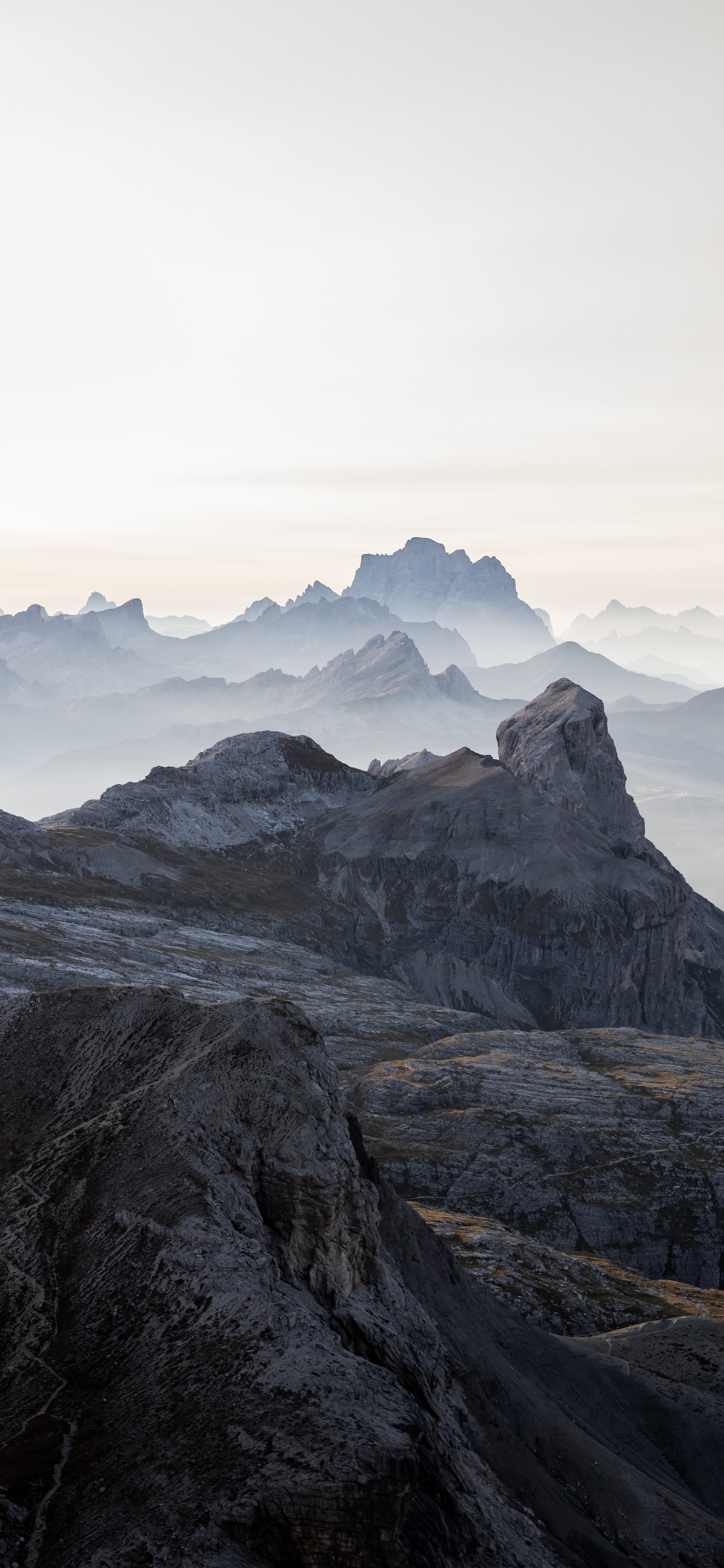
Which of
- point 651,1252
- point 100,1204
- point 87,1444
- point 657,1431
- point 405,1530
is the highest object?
point 100,1204

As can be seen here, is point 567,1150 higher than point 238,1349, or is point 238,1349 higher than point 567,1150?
point 238,1349

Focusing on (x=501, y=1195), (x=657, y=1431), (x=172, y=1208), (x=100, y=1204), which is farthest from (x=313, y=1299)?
(x=501, y=1195)

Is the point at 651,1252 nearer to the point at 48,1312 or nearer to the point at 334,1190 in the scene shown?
the point at 334,1190

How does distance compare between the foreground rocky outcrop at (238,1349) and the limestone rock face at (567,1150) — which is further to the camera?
the limestone rock face at (567,1150)

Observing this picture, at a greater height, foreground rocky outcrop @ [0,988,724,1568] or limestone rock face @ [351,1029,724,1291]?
foreground rocky outcrop @ [0,988,724,1568]

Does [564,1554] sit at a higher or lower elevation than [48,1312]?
lower

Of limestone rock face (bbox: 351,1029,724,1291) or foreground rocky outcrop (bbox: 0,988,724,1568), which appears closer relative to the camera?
foreground rocky outcrop (bbox: 0,988,724,1568)

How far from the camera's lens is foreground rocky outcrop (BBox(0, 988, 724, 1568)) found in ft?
92.4

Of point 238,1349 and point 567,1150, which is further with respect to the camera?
point 567,1150

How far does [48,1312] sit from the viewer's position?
35.4 meters

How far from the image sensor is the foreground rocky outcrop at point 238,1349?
28156 mm

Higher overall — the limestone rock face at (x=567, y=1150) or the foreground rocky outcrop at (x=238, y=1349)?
the foreground rocky outcrop at (x=238, y=1349)

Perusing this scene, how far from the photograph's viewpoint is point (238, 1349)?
107ft

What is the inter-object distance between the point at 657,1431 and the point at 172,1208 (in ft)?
175
